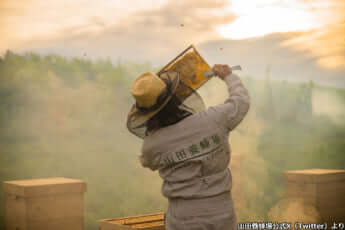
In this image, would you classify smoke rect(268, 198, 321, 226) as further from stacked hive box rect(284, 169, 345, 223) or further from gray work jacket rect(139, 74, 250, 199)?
gray work jacket rect(139, 74, 250, 199)

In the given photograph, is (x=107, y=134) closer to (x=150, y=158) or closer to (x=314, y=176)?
(x=314, y=176)

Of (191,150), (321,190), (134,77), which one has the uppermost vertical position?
(134,77)

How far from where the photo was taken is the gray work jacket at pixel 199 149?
160 cm

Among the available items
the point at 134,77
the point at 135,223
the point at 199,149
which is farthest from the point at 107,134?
the point at 199,149

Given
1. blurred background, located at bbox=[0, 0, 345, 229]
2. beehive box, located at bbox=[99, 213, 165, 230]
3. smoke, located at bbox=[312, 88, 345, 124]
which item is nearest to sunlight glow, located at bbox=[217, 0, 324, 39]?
blurred background, located at bbox=[0, 0, 345, 229]

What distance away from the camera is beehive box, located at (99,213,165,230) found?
270cm

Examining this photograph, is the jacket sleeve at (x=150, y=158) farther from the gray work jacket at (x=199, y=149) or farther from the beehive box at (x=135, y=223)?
the beehive box at (x=135, y=223)

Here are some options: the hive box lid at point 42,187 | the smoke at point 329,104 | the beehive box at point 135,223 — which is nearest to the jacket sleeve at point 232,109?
the beehive box at point 135,223

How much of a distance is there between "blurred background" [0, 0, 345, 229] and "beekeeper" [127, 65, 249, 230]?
6.08 ft

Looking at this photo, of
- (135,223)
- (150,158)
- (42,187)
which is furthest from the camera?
(135,223)

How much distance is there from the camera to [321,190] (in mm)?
3525

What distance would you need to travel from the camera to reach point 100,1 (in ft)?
11.6

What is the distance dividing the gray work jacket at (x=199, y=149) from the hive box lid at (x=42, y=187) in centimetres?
137

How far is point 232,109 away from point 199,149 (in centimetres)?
20
